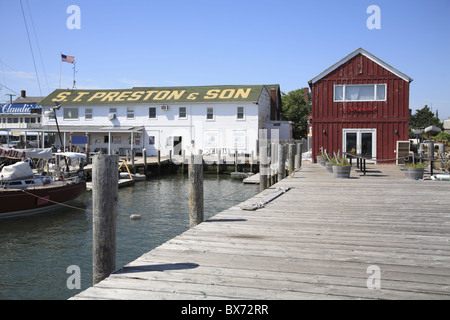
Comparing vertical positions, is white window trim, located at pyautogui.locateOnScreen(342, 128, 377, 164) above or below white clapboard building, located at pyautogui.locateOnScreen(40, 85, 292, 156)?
below

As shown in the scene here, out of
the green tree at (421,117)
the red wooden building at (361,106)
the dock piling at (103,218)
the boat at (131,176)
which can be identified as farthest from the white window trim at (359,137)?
the green tree at (421,117)

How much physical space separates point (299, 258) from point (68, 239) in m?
11.6

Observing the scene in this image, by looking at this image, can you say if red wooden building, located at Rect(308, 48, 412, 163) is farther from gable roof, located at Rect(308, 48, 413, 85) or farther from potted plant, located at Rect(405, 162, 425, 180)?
potted plant, located at Rect(405, 162, 425, 180)

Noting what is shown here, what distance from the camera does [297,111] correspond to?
66438 millimetres

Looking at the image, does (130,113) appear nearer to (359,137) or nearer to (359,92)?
(359,92)

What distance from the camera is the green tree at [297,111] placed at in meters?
65.1

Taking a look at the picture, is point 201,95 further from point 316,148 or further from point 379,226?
point 379,226

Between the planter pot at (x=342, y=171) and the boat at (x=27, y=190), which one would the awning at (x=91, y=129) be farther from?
the planter pot at (x=342, y=171)

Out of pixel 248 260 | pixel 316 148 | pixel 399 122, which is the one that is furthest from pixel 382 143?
pixel 248 260

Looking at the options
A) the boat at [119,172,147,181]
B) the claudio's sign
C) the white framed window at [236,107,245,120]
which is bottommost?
the boat at [119,172,147,181]

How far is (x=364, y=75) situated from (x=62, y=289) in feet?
79.2

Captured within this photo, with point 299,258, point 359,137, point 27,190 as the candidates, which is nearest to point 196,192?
point 299,258

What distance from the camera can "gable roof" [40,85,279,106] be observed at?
4738cm

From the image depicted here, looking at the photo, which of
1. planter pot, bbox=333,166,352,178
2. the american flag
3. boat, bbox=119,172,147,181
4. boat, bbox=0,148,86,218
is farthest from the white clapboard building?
planter pot, bbox=333,166,352,178
